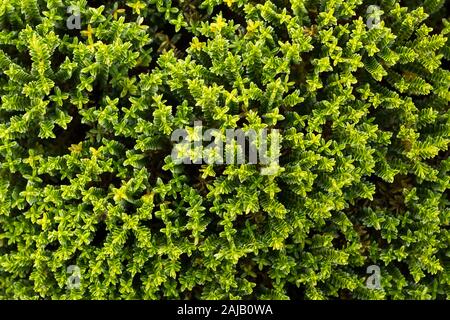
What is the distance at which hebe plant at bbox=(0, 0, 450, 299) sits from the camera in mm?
3068

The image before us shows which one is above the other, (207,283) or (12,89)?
(12,89)

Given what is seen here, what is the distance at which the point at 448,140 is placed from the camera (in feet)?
10.7

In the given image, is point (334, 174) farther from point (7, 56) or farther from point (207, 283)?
point (7, 56)

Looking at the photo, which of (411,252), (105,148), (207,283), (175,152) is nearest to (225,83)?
(175,152)

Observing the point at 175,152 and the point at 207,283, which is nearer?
the point at 175,152

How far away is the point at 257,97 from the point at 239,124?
0.57ft

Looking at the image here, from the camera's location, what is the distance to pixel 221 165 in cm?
310

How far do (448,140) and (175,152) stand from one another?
1493 mm

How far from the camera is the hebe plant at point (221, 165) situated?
307 cm

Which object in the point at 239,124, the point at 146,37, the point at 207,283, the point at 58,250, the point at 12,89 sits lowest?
the point at 207,283

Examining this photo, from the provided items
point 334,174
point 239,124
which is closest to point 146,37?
point 239,124

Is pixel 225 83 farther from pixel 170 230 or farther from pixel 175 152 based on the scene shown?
pixel 170 230

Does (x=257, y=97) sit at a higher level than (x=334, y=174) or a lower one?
higher

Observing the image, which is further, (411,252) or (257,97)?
(411,252)
